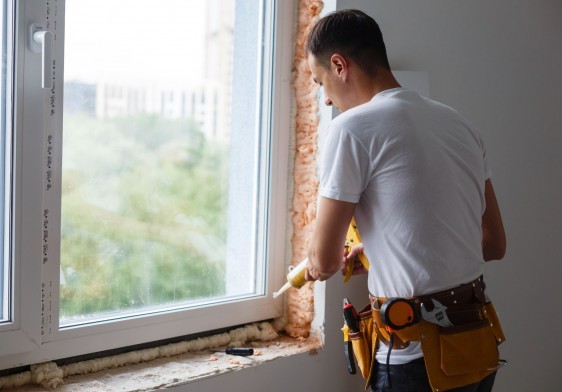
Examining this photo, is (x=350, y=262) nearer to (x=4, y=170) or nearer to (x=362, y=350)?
(x=362, y=350)

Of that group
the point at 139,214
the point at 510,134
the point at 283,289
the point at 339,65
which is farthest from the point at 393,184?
the point at 510,134

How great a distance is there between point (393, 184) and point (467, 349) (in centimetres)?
42

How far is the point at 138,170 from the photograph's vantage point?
197 centimetres

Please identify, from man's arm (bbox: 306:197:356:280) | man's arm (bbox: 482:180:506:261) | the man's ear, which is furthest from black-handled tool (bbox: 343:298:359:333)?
the man's ear

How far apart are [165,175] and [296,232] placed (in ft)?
1.78

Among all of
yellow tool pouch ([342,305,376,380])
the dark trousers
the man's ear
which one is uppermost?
the man's ear

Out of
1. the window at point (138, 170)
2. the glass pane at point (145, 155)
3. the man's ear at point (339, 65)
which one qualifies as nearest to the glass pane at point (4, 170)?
the window at point (138, 170)

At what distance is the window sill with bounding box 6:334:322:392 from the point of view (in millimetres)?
1791

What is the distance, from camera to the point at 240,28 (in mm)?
2207

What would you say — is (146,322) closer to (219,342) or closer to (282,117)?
(219,342)

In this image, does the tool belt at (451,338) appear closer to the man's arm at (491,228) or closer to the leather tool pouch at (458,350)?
the leather tool pouch at (458,350)

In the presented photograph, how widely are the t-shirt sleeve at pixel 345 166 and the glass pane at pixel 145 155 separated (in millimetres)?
751

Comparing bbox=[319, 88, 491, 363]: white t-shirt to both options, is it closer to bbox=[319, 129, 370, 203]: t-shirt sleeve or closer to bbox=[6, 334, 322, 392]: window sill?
bbox=[319, 129, 370, 203]: t-shirt sleeve

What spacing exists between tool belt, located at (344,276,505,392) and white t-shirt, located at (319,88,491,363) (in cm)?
3
